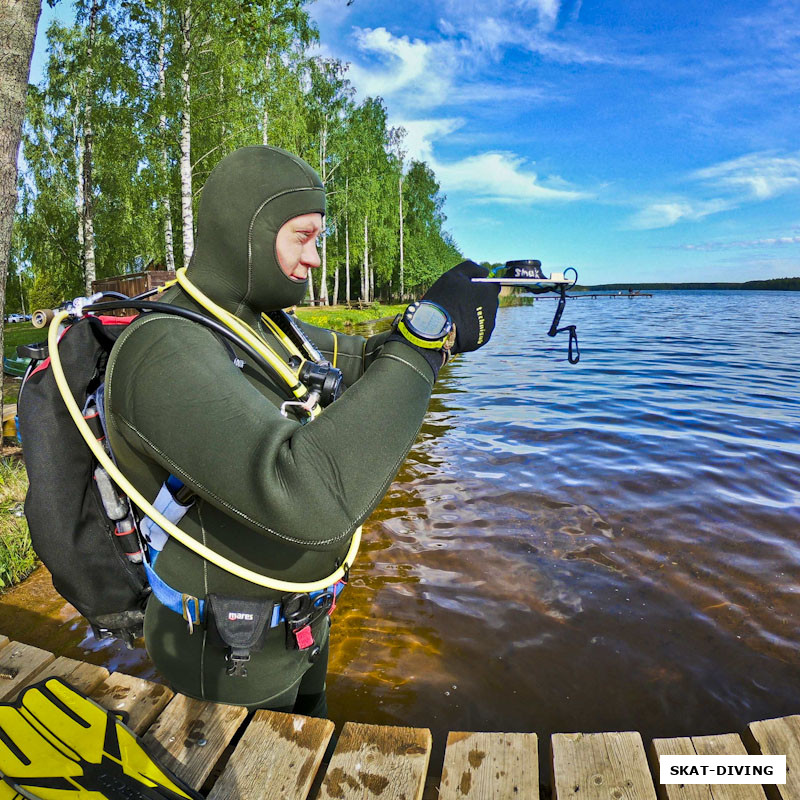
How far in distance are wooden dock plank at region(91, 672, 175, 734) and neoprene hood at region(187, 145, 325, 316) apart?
5.81 ft

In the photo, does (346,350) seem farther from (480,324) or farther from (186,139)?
(186,139)

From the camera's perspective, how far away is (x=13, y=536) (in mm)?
4727

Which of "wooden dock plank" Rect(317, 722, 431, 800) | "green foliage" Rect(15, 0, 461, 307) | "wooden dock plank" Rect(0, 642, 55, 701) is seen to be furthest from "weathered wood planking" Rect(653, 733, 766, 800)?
"green foliage" Rect(15, 0, 461, 307)

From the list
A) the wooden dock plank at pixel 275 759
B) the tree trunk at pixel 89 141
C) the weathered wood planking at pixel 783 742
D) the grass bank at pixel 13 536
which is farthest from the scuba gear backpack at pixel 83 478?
the tree trunk at pixel 89 141

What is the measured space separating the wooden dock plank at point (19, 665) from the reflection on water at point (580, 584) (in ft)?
3.44

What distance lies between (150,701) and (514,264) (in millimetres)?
2508

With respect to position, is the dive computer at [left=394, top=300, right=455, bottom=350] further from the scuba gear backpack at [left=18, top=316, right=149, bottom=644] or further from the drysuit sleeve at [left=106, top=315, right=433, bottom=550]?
the scuba gear backpack at [left=18, top=316, right=149, bottom=644]

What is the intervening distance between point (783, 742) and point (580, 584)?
2.60 meters

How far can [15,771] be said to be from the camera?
70.9 inches

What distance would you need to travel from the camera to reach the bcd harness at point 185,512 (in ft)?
5.49

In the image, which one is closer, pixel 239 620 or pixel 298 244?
pixel 239 620

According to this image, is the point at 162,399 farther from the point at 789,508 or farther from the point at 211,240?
the point at 789,508

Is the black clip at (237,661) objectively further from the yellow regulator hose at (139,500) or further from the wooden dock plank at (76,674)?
the wooden dock plank at (76,674)

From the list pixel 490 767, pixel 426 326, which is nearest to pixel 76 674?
pixel 490 767
